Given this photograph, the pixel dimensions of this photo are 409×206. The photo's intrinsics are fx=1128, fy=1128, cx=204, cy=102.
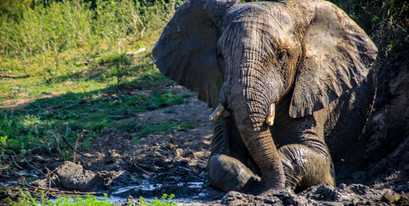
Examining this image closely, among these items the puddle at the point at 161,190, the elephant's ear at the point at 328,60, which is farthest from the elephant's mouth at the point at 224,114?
the puddle at the point at 161,190

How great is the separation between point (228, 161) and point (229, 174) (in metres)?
0.12

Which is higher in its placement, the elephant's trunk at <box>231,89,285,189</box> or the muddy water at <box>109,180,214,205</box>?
the elephant's trunk at <box>231,89,285,189</box>

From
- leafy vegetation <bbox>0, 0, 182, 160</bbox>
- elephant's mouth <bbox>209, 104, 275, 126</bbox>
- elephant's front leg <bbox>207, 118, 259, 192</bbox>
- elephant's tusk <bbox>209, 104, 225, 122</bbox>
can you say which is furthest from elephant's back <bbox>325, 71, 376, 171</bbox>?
leafy vegetation <bbox>0, 0, 182, 160</bbox>

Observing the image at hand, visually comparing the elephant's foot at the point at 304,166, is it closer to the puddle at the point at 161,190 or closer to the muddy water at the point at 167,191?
the muddy water at the point at 167,191

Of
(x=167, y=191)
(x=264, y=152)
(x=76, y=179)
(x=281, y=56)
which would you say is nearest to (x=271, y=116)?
(x=264, y=152)

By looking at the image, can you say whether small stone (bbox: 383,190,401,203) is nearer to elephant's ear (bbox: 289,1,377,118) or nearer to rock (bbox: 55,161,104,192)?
elephant's ear (bbox: 289,1,377,118)

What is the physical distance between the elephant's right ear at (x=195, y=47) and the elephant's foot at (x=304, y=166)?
910 mm

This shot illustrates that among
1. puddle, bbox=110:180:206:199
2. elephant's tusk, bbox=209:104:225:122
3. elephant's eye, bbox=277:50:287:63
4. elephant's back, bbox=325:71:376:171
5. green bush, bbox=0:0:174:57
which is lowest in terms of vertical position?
green bush, bbox=0:0:174:57

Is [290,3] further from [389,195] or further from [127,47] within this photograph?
[127,47]

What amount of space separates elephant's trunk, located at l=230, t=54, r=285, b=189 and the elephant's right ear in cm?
95

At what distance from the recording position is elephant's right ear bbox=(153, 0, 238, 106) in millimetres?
8945

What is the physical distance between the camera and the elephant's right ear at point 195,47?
8945 mm

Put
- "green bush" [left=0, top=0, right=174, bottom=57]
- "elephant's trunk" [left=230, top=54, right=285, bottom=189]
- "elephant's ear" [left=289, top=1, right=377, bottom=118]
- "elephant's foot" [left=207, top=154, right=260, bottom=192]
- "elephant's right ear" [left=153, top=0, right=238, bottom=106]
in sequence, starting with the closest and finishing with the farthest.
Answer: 1. "elephant's trunk" [left=230, top=54, right=285, bottom=189]
2. "elephant's foot" [left=207, top=154, right=260, bottom=192]
3. "elephant's ear" [left=289, top=1, right=377, bottom=118]
4. "elephant's right ear" [left=153, top=0, right=238, bottom=106]
5. "green bush" [left=0, top=0, right=174, bottom=57]

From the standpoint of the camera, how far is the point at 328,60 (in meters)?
8.67
